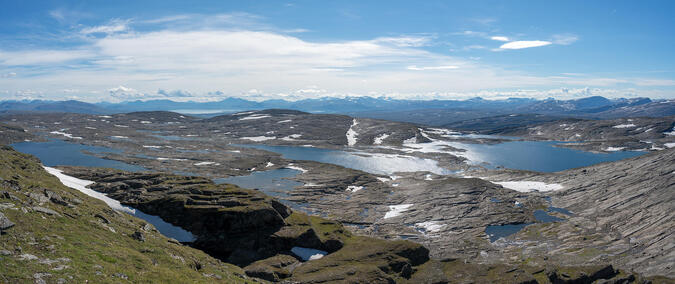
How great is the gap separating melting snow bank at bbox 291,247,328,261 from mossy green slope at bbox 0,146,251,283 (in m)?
12.9

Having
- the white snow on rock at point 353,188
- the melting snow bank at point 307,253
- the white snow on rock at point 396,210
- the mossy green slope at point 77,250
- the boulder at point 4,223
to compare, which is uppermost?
the boulder at point 4,223

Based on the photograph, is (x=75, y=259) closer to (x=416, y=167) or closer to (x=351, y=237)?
(x=351, y=237)

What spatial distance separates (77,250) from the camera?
23859mm

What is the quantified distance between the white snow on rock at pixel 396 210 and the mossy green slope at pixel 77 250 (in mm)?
58457

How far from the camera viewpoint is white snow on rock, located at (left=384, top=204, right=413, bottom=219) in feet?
304

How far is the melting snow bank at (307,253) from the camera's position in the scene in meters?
51.1

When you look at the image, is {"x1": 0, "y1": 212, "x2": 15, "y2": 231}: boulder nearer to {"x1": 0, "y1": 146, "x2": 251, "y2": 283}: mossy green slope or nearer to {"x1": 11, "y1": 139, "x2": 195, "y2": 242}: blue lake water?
{"x1": 0, "y1": 146, "x2": 251, "y2": 283}: mossy green slope

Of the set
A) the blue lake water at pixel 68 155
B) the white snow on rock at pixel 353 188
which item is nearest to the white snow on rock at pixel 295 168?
the white snow on rock at pixel 353 188

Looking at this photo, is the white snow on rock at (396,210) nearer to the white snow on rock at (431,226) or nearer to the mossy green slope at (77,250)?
the white snow on rock at (431,226)

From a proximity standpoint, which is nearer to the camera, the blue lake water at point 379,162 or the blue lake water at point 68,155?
the blue lake water at point 68,155

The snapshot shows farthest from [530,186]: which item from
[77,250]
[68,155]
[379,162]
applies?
[68,155]

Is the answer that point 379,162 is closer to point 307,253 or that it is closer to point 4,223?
point 307,253

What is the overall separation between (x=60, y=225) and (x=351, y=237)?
4234 cm

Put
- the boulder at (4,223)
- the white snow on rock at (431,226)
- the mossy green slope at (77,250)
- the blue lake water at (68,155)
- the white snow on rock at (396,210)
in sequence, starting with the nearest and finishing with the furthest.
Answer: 1. the mossy green slope at (77,250)
2. the boulder at (4,223)
3. the white snow on rock at (431,226)
4. the white snow on rock at (396,210)
5. the blue lake water at (68,155)
